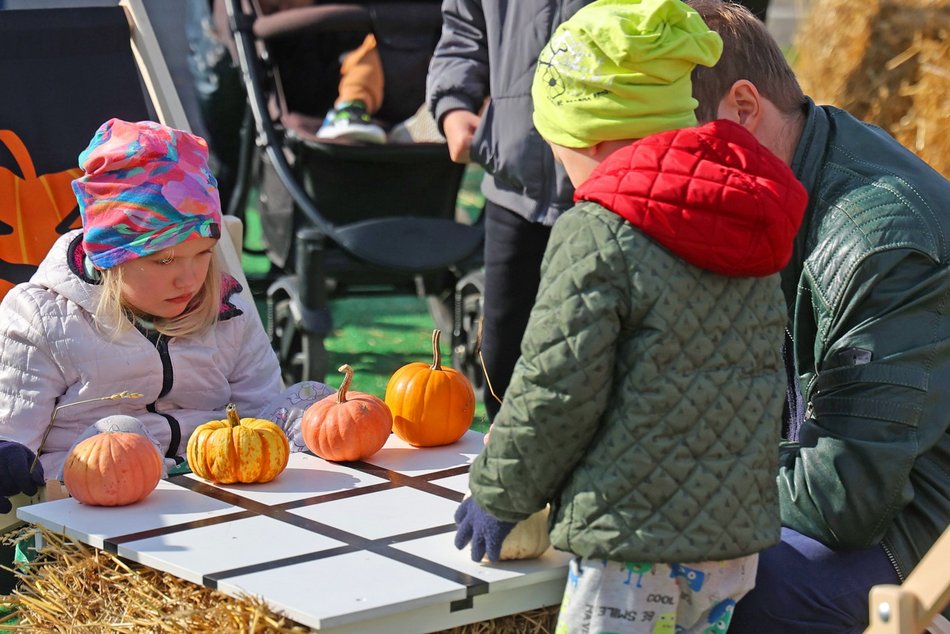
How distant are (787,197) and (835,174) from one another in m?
0.45

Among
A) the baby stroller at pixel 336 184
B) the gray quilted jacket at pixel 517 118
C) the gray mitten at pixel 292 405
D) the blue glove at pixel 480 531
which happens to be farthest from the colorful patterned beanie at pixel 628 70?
the baby stroller at pixel 336 184

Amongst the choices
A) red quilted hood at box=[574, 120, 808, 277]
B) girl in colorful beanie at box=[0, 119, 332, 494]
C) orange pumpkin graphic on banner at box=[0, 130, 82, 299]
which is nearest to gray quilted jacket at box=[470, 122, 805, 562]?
red quilted hood at box=[574, 120, 808, 277]

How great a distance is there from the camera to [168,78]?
3848mm

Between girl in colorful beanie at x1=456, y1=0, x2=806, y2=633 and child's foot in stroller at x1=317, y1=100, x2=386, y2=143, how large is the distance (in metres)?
3.39

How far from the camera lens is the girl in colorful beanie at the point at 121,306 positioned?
115 inches

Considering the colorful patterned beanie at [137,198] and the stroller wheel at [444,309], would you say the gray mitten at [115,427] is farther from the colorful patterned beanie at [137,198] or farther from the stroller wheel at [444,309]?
the stroller wheel at [444,309]

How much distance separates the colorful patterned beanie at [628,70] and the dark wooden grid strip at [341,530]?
2.40 feet

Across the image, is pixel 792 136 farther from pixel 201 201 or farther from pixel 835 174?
pixel 201 201

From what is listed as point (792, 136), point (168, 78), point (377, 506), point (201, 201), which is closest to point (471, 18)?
point (168, 78)

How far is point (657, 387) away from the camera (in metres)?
1.92

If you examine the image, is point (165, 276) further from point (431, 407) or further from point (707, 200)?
point (707, 200)

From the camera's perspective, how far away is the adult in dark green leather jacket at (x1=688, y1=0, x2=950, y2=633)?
85.9 inches

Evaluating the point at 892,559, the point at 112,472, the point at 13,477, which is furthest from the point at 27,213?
the point at 892,559

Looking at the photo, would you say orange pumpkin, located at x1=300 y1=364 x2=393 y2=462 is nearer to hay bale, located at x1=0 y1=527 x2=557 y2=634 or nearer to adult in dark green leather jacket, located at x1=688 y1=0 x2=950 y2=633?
hay bale, located at x1=0 y1=527 x2=557 y2=634
